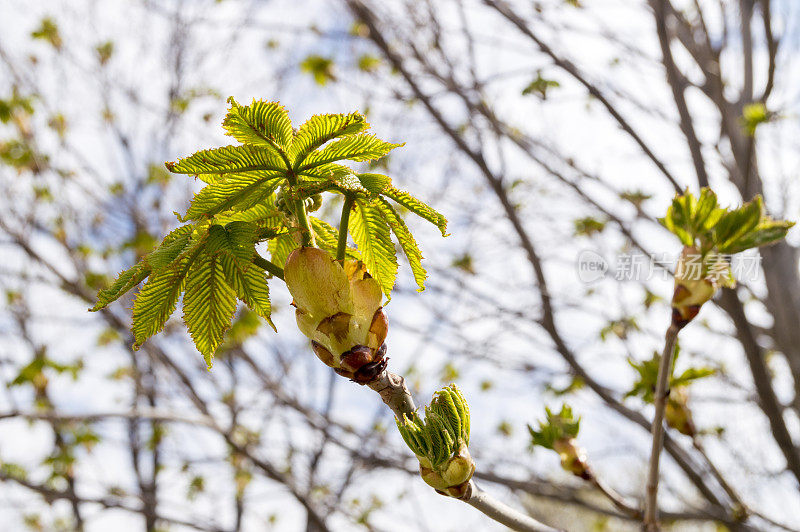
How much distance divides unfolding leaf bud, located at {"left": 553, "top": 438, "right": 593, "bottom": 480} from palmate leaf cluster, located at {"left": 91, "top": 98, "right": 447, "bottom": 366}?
46 centimetres

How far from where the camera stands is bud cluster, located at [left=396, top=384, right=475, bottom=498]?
1.97 feet

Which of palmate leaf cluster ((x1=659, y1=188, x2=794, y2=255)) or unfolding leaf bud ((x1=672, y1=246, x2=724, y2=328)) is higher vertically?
palmate leaf cluster ((x1=659, y1=188, x2=794, y2=255))

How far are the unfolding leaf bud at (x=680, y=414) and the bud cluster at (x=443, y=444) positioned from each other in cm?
61

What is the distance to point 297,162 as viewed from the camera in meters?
0.69

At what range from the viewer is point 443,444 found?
24.0 inches

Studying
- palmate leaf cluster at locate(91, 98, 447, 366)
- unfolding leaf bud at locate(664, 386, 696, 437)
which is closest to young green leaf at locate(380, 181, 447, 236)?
palmate leaf cluster at locate(91, 98, 447, 366)

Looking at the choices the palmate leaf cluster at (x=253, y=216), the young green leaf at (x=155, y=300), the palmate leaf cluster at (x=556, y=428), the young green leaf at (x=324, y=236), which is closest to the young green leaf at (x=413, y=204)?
the palmate leaf cluster at (x=253, y=216)

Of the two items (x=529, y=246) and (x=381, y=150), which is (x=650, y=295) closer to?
(x=529, y=246)

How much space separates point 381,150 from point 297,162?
97mm

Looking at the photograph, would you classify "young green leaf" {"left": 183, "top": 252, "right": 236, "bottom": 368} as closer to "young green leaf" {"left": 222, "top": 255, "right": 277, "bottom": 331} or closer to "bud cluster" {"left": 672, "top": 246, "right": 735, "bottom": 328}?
"young green leaf" {"left": 222, "top": 255, "right": 277, "bottom": 331}

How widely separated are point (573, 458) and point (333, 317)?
0.57m

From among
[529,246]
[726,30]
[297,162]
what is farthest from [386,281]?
[726,30]

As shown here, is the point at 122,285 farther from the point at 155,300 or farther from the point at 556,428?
the point at 556,428

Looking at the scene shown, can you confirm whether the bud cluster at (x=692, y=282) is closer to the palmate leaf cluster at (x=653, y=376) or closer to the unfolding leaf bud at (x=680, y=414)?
the palmate leaf cluster at (x=653, y=376)
